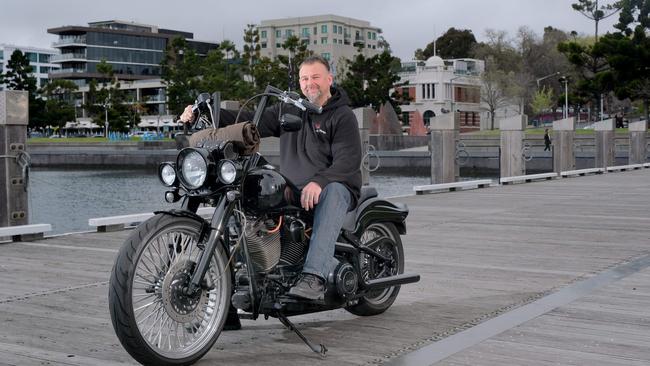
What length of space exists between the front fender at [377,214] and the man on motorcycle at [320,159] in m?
0.34

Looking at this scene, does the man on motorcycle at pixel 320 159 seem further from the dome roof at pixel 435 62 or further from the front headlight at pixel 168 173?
the dome roof at pixel 435 62

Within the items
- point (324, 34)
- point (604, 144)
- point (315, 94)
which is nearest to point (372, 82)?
point (324, 34)

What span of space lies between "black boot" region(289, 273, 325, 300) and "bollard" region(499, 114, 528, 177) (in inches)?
747

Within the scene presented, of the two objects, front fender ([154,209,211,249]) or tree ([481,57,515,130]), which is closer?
front fender ([154,209,211,249])

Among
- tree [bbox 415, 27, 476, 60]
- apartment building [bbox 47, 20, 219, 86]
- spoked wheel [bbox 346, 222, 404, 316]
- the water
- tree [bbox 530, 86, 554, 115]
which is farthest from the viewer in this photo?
apartment building [bbox 47, 20, 219, 86]

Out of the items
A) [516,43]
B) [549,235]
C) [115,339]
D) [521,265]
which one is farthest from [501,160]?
[516,43]

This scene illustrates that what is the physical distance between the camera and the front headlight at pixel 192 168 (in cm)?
416

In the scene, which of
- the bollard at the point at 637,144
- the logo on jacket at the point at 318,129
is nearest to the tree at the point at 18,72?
the bollard at the point at 637,144

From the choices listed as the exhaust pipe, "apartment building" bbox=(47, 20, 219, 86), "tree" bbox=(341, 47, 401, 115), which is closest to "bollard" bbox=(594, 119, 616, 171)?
the exhaust pipe

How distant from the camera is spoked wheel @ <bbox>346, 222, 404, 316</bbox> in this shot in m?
5.44

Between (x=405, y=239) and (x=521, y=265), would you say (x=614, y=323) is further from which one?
(x=405, y=239)

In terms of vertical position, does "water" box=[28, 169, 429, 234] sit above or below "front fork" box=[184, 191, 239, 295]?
below

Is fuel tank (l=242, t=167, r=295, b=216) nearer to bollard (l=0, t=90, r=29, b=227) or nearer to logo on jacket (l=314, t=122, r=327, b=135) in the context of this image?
logo on jacket (l=314, t=122, r=327, b=135)

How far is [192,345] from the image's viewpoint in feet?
14.1
